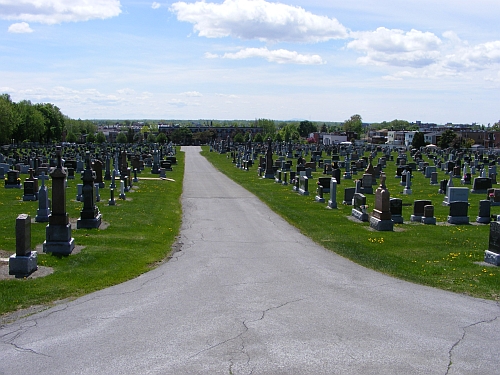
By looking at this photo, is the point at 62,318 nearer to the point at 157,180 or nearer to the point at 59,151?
the point at 59,151

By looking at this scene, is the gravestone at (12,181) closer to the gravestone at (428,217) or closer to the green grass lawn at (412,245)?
the green grass lawn at (412,245)

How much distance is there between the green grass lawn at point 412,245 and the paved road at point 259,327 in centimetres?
99

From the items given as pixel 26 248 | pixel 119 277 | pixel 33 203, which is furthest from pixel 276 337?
pixel 33 203

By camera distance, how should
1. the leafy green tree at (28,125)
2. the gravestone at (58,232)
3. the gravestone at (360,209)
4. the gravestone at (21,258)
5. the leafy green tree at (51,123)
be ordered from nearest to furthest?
1. the gravestone at (21,258)
2. the gravestone at (58,232)
3. the gravestone at (360,209)
4. the leafy green tree at (28,125)
5. the leafy green tree at (51,123)

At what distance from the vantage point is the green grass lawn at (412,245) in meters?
12.9

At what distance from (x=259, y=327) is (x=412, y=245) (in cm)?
961

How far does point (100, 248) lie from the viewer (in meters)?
15.4

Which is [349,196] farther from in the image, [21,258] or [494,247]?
[21,258]

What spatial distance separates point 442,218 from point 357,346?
16.5 metres

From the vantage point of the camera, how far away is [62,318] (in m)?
9.59

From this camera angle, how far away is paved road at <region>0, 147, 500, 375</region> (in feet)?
25.0

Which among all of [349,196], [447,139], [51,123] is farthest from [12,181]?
[51,123]

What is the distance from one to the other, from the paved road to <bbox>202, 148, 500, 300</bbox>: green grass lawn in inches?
38.9

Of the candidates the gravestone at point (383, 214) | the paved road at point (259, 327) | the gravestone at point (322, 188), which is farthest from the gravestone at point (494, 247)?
the gravestone at point (322, 188)
